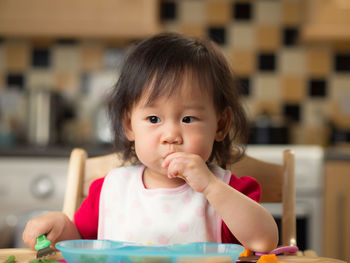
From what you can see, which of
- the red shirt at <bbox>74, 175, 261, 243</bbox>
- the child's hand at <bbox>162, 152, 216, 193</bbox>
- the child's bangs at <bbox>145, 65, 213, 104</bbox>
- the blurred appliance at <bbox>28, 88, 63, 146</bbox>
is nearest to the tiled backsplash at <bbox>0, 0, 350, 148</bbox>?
the blurred appliance at <bbox>28, 88, 63, 146</bbox>

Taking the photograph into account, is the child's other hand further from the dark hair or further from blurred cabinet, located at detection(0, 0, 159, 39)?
blurred cabinet, located at detection(0, 0, 159, 39)

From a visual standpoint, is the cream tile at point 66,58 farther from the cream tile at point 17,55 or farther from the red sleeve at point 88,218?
the red sleeve at point 88,218

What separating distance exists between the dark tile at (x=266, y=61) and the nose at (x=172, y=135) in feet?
6.55

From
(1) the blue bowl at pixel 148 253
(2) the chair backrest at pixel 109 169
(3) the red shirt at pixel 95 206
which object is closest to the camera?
(1) the blue bowl at pixel 148 253

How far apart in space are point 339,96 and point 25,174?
5.71 feet

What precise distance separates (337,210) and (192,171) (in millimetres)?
1493

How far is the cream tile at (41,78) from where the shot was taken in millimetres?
2674

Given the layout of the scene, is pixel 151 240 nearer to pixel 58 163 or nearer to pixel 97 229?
pixel 97 229

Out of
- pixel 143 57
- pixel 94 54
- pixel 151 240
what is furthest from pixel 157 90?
pixel 94 54

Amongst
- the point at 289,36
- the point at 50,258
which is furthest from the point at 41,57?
the point at 50,258

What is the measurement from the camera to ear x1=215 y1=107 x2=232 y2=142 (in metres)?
0.87

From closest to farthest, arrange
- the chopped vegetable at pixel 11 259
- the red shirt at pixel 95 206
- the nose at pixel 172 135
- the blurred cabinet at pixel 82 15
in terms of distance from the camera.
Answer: the chopped vegetable at pixel 11 259 → the nose at pixel 172 135 → the red shirt at pixel 95 206 → the blurred cabinet at pixel 82 15

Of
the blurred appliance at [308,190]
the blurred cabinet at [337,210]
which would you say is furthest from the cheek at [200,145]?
the blurred cabinet at [337,210]

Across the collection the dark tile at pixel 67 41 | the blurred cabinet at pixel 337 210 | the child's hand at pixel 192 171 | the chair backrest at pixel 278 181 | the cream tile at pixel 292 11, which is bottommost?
the blurred cabinet at pixel 337 210
